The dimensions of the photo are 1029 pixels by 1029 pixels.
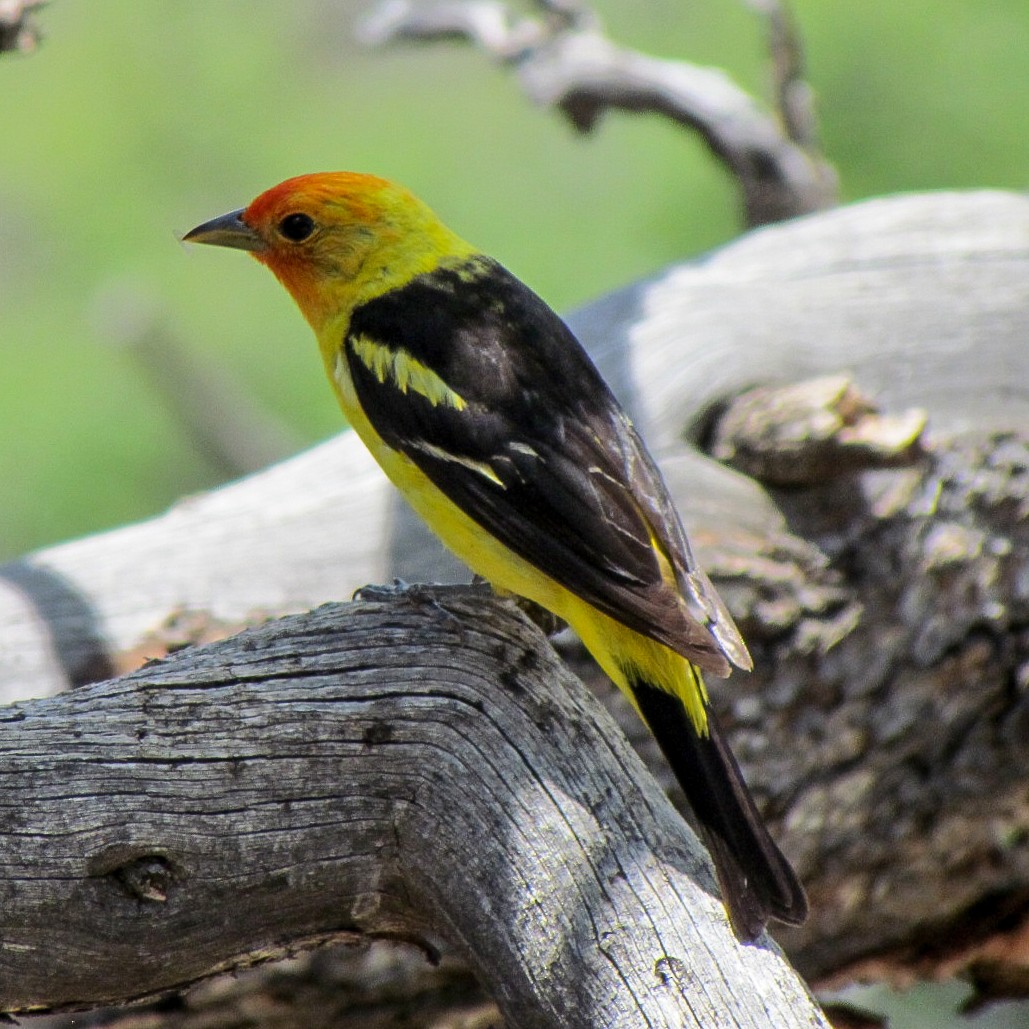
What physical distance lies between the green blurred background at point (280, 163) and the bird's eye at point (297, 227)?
13.0 feet

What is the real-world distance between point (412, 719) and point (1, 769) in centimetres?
82

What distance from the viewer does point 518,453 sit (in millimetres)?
3363

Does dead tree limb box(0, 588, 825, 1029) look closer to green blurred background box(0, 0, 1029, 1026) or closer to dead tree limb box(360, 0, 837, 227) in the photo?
dead tree limb box(360, 0, 837, 227)

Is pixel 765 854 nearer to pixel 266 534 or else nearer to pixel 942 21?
pixel 266 534

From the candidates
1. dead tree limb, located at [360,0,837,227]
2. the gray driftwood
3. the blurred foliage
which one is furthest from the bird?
the blurred foliage

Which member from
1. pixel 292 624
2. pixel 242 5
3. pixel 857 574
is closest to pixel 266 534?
pixel 292 624

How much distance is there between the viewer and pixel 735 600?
429 cm

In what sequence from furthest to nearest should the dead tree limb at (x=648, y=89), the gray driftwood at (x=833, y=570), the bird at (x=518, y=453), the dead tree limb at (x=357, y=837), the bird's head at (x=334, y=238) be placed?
the dead tree limb at (x=648, y=89), the gray driftwood at (x=833, y=570), the bird's head at (x=334, y=238), the bird at (x=518, y=453), the dead tree limb at (x=357, y=837)

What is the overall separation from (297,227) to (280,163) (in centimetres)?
553

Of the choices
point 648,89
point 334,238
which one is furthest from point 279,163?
point 334,238

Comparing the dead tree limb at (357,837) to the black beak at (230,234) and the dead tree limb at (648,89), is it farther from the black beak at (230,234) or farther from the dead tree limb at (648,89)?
the dead tree limb at (648,89)

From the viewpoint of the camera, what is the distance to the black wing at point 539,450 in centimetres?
A: 308

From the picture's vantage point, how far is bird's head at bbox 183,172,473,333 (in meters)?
3.97

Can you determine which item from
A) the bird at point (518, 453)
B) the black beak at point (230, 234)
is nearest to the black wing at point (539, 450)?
the bird at point (518, 453)
